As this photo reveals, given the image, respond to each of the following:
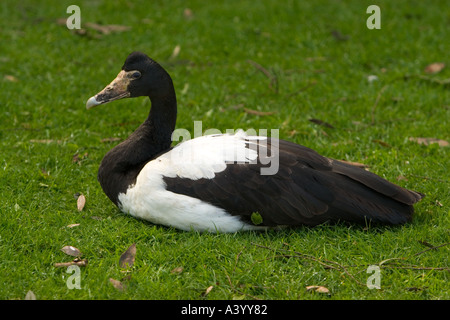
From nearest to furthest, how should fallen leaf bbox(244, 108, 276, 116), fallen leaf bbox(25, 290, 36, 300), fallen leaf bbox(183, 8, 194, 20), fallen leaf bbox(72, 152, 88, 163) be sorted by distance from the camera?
fallen leaf bbox(25, 290, 36, 300), fallen leaf bbox(72, 152, 88, 163), fallen leaf bbox(244, 108, 276, 116), fallen leaf bbox(183, 8, 194, 20)

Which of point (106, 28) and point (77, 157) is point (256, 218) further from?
point (106, 28)

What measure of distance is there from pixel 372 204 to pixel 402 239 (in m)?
0.31

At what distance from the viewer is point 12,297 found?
12.2 feet

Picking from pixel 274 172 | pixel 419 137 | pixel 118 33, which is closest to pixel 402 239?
pixel 274 172

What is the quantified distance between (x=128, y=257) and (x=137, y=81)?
1.37 meters

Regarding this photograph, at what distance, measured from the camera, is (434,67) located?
24.9 ft

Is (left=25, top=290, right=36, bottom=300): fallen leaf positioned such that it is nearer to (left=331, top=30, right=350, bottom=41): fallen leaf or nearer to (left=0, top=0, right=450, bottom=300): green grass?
(left=0, top=0, right=450, bottom=300): green grass

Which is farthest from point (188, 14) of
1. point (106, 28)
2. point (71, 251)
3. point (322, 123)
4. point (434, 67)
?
point (71, 251)

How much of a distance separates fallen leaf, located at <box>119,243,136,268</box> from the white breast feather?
1.14 ft

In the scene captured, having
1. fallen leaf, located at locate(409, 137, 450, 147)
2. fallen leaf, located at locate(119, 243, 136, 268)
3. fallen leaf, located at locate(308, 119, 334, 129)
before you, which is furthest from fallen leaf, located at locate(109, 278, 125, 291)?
fallen leaf, located at locate(409, 137, 450, 147)

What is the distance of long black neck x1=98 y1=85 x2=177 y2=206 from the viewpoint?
4.73 metres

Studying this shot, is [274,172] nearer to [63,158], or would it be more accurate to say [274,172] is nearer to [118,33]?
[63,158]

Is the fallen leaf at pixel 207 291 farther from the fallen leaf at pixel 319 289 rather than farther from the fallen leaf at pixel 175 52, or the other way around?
the fallen leaf at pixel 175 52
